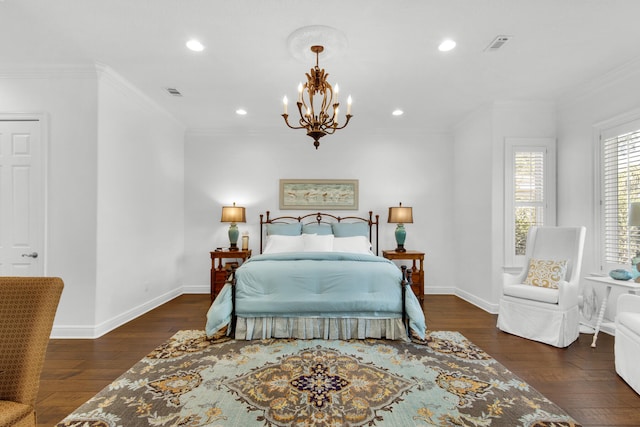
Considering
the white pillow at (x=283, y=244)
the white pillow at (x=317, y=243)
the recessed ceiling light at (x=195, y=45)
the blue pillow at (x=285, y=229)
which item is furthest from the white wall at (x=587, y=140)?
the recessed ceiling light at (x=195, y=45)

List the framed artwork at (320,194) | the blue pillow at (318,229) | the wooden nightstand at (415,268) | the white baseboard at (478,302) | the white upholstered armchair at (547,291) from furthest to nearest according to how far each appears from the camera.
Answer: the framed artwork at (320,194) < the blue pillow at (318,229) < the wooden nightstand at (415,268) < the white baseboard at (478,302) < the white upholstered armchair at (547,291)

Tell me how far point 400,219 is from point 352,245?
3.32 feet

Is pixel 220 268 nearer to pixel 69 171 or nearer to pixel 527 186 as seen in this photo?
pixel 69 171

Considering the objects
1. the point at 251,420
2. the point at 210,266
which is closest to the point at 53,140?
the point at 210,266

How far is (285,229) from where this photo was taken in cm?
535

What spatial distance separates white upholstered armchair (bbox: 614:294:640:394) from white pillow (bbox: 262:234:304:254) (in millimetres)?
3480

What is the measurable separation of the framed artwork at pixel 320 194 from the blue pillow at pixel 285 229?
1.35 feet

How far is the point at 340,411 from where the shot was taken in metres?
2.02

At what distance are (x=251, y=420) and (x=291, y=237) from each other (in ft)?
10.7

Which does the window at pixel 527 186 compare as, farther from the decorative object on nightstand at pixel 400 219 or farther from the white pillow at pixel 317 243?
the white pillow at pixel 317 243

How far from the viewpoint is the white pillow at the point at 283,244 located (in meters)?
4.85

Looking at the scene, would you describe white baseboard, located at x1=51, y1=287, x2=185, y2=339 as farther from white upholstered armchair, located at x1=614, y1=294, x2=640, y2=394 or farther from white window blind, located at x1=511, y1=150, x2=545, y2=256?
white window blind, located at x1=511, y1=150, x2=545, y2=256

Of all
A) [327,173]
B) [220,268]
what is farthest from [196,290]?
[327,173]

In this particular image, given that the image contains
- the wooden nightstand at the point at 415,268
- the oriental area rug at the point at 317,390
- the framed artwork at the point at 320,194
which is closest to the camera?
the oriental area rug at the point at 317,390
